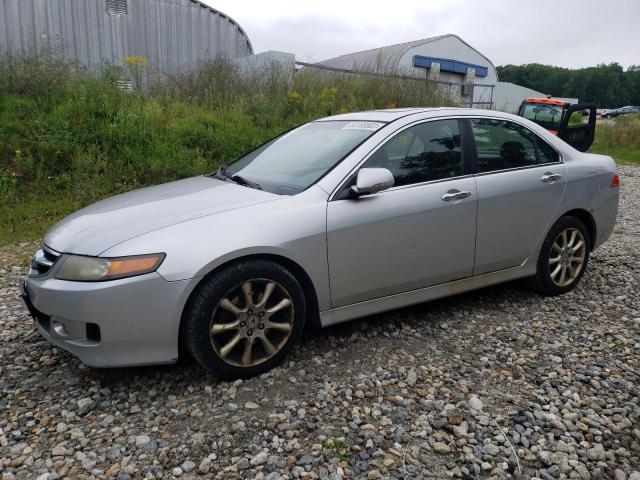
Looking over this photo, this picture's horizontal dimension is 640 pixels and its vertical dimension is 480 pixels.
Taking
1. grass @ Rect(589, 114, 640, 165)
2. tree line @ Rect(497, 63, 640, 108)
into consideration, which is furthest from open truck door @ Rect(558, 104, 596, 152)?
tree line @ Rect(497, 63, 640, 108)

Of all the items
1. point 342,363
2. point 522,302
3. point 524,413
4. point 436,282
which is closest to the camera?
point 524,413

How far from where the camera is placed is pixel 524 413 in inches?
112

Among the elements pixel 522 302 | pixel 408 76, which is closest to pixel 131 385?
pixel 522 302

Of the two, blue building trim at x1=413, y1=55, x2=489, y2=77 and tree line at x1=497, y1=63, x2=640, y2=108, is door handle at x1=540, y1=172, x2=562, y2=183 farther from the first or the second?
tree line at x1=497, y1=63, x2=640, y2=108

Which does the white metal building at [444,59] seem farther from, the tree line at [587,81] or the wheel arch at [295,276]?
the tree line at [587,81]

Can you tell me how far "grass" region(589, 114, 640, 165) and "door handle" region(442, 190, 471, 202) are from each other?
55.6ft

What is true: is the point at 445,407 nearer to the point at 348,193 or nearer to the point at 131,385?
the point at 348,193

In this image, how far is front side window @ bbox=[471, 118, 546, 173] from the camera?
160 inches

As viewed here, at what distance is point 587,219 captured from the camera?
15.2 feet

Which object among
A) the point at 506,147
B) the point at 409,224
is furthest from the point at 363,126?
the point at 506,147

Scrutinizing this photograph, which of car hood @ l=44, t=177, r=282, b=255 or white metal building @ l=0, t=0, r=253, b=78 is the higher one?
white metal building @ l=0, t=0, r=253, b=78

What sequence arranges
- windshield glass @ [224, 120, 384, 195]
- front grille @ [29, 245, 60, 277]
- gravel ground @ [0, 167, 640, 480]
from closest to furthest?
gravel ground @ [0, 167, 640, 480], front grille @ [29, 245, 60, 277], windshield glass @ [224, 120, 384, 195]

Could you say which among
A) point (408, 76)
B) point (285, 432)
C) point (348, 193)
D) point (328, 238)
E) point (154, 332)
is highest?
A: point (408, 76)

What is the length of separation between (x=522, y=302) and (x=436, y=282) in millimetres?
1072
